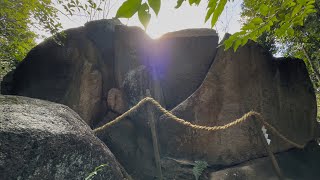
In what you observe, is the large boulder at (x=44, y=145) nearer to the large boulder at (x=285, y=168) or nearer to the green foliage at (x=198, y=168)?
the green foliage at (x=198, y=168)

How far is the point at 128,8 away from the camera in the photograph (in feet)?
3.45

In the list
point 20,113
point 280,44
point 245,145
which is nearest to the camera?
point 20,113

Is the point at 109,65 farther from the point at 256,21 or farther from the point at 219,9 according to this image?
the point at 219,9

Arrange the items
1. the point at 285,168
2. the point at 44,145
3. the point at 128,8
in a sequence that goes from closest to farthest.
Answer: the point at 128,8 < the point at 44,145 < the point at 285,168

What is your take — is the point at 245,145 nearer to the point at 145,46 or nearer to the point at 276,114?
the point at 276,114

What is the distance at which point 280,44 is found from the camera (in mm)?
12445

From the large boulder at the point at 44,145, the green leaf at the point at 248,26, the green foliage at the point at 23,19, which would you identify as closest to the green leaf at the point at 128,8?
the green leaf at the point at 248,26

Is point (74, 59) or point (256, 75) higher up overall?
point (74, 59)

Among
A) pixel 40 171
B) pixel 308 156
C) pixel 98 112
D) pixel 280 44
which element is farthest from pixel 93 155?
pixel 280 44

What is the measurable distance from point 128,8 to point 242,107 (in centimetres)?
635

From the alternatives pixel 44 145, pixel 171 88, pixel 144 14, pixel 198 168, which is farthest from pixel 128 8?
pixel 171 88

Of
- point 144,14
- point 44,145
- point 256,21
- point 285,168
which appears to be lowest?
point 285,168

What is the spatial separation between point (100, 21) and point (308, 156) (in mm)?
7103

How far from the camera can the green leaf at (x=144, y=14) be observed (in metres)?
1.07
